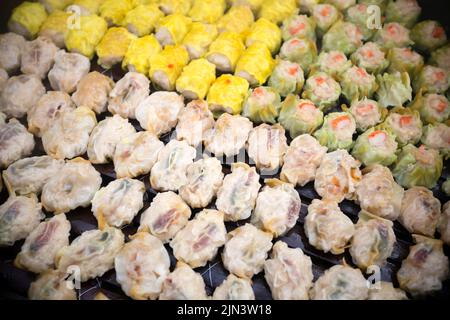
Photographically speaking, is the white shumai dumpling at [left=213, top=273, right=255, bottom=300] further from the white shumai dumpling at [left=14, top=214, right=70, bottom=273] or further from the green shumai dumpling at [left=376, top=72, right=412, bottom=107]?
the green shumai dumpling at [left=376, top=72, right=412, bottom=107]

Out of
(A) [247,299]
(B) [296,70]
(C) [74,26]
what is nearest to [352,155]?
(B) [296,70]

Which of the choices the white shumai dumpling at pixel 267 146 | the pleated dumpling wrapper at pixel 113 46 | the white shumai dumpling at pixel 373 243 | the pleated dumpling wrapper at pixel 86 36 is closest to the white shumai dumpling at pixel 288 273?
the white shumai dumpling at pixel 373 243

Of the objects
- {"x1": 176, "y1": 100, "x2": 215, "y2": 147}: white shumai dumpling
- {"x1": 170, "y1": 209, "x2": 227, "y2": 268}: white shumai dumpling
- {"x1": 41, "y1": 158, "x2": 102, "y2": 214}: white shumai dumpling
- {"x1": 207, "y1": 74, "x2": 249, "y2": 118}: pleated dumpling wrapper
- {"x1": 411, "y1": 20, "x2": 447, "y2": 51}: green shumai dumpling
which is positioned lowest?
{"x1": 170, "y1": 209, "x2": 227, "y2": 268}: white shumai dumpling

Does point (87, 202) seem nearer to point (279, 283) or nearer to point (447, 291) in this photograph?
point (279, 283)

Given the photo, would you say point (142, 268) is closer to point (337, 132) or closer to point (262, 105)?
point (262, 105)

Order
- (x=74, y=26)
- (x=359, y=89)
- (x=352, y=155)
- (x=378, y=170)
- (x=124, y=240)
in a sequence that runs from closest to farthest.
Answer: (x=124, y=240) < (x=378, y=170) < (x=352, y=155) < (x=359, y=89) < (x=74, y=26)

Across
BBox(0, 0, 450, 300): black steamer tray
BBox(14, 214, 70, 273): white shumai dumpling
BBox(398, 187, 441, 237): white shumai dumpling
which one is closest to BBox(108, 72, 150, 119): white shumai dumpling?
BBox(0, 0, 450, 300): black steamer tray

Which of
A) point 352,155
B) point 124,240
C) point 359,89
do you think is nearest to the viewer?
point 124,240
